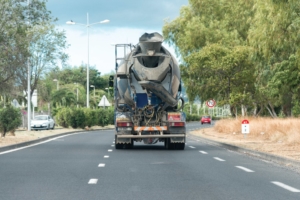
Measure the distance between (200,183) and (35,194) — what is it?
3.36m

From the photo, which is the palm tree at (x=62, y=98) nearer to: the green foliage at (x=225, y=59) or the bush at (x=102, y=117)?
the bush at (x=102, y=117)

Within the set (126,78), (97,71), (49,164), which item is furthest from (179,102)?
(97,71)

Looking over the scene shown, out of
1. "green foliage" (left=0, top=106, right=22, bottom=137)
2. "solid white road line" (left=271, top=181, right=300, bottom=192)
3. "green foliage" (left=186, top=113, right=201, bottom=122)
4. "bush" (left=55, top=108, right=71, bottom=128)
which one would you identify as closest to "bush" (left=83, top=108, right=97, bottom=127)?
"bush" (left=55, top=108, right=71, bottom=128)

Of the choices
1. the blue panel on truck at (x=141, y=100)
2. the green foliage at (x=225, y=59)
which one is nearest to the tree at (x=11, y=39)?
the blue panel on truck at (x=141, y=100)

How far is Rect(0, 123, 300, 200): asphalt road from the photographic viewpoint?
421 inches

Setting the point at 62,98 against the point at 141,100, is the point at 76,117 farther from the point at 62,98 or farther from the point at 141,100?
the point at 141,100

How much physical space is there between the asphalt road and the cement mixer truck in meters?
4.09

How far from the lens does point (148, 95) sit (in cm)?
2309

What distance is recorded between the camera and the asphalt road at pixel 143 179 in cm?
1070

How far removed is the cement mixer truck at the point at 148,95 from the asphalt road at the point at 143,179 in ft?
13.4

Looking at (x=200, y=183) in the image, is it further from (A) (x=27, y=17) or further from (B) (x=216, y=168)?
(A) (x=27, y=17)

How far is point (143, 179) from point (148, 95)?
10.1m

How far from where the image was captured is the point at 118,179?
13.1 metres

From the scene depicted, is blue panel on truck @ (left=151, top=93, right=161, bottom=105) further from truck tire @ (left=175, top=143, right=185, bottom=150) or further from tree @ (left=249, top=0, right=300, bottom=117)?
tree @ (left=249, top=0, right=300, bottom=117)
